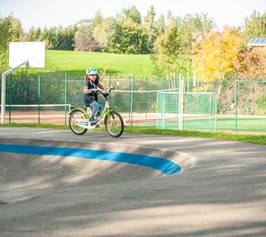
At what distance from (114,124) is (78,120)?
1246mm

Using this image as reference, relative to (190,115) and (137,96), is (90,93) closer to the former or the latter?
(190,115)

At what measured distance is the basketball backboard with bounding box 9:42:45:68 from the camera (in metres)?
27.8

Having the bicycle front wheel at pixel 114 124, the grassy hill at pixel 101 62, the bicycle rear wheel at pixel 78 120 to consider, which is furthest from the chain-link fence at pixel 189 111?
the grassy hill at pixel 101 62

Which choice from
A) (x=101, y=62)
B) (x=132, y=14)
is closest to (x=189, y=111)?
(x=101, y=62)

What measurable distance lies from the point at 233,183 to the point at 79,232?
329 centimetres

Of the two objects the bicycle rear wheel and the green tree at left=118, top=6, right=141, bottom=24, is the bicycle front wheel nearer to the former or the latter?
the bicycle rear wheel

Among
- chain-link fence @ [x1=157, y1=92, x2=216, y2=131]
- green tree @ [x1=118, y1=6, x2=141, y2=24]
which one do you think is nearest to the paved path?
chain-link fence @ [x1=157, y1=92, x2=216, y2=131]

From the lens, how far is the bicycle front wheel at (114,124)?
16.6 m

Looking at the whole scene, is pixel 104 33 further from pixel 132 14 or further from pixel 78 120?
pixel 78 120

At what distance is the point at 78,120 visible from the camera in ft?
58.4

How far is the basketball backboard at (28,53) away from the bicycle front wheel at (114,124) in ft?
36.7

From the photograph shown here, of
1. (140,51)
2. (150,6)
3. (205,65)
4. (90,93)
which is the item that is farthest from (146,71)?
(90,93)

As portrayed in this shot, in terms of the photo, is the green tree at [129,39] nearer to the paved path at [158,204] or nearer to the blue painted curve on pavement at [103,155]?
the blue painted curve on pavement at [103,155]

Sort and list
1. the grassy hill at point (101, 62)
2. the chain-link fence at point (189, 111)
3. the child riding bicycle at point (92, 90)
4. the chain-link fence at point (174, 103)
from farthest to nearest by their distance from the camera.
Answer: the grassy hill at point (101, 62)
the chain-link fence at point (174, 103)
the chain-link fence at point (189, 111)
the child riding bicycle at point (92, 90)
